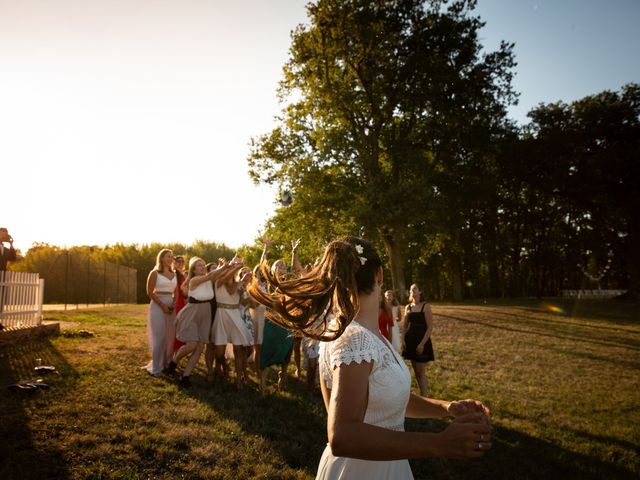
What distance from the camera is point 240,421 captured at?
21.0 feet

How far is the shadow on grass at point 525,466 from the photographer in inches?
213

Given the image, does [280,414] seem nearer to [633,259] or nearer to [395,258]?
[395,258]

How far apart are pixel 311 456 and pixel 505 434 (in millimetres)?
3319

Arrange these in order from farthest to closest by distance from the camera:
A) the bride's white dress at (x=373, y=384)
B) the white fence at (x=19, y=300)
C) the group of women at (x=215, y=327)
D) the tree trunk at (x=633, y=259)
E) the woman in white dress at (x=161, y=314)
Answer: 1. the tree trunk at (x=633, y=259)
2. the white fence at (x=19, y=300)
3. the woman in white dress at (x=161, y=314)
4. the group of women at (x=215, y=327)
5. the bride's white dress at (x=373, y=384)

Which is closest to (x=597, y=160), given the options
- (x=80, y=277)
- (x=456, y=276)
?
(x=456, y=276)

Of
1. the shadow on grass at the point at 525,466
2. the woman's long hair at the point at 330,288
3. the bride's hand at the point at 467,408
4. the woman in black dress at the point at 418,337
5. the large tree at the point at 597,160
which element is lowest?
the shadow on grass at the point at 525,466

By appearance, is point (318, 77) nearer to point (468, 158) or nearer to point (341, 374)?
point (468, 158)

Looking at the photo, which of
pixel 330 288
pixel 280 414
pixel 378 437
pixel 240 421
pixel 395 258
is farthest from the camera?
pixel 395 258

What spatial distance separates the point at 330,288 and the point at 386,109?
76.1 ft

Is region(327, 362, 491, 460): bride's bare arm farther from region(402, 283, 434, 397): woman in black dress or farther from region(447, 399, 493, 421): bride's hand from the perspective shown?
region(402, 283, 434, 397): woman in black dress

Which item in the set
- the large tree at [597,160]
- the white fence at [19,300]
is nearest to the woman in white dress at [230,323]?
the white fence at [19,300]

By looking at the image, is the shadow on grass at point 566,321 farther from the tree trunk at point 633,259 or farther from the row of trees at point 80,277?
the row of trees at point 80,277

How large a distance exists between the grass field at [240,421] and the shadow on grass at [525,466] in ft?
0.05

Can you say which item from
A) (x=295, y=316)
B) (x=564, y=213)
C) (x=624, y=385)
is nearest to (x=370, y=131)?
(x=624, y=385)
